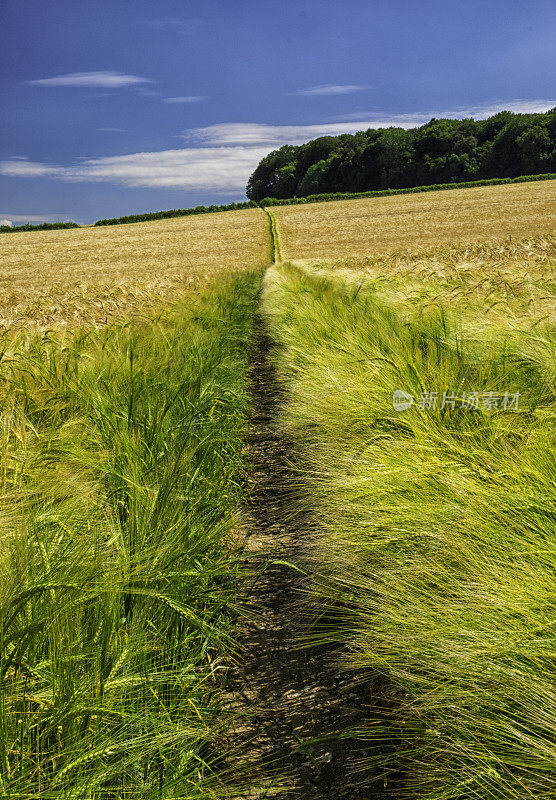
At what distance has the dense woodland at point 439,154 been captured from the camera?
60000mm

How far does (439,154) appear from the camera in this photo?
68.9 meters

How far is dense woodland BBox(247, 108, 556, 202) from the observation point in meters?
60.0

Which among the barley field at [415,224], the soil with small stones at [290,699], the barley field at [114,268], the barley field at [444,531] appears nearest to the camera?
the barley field at [444,531]

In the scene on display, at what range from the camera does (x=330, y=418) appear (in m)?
2.75

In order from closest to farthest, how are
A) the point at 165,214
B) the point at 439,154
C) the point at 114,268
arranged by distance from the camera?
the point at 114,268 < the point at 165,214 < the point at 439,154

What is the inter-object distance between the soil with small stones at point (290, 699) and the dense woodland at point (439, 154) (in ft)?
220

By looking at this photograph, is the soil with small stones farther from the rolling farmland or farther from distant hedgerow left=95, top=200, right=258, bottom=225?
distant hedgerow left=95, top=200, right=258, bottom=225

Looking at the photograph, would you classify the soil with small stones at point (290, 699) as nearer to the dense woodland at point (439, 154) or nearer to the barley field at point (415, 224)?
the barley field at point (415, 224)

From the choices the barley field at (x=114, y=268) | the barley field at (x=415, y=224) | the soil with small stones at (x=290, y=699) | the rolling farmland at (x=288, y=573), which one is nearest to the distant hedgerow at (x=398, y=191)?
the barley field at (x=415, y=224)

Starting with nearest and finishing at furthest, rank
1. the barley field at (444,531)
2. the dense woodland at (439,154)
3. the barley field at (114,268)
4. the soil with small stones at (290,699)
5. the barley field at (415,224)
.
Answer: the barley field at (444,531) < the soil with small stones at (290,699) < the barley field at (114,268) < the barley field at (415,224) < the dense woodland at (439,154)

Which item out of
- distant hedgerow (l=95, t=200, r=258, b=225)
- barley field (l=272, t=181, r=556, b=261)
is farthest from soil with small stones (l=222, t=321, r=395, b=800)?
distant hedgerow (l=95, t=200, r=258, b=225)

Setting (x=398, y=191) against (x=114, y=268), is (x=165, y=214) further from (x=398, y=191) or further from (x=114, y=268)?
(x=114, y=268)

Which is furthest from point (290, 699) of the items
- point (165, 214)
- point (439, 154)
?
point (439, 154)

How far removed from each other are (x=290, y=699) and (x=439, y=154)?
3033 inches
